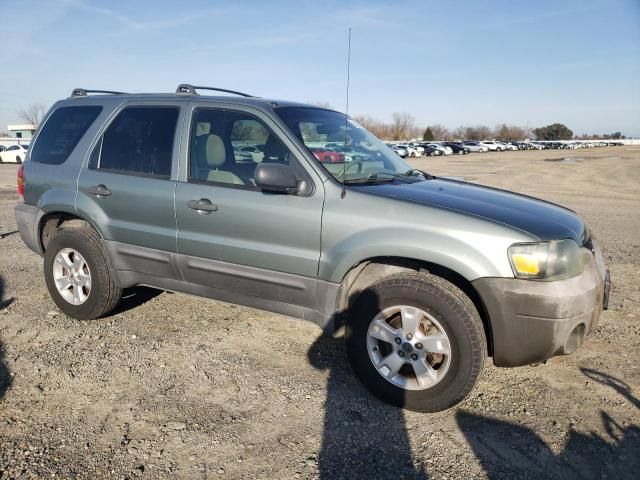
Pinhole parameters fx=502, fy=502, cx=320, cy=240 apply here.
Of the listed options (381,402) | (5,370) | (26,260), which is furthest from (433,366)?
(26,260)

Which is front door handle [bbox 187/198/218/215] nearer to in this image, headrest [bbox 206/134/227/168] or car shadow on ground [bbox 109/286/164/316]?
headrest [bbox 206/134/227/168]

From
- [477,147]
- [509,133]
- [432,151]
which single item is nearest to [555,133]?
[509,133]

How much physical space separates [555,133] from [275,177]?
139358 millimetres

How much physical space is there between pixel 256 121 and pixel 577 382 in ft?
9.50

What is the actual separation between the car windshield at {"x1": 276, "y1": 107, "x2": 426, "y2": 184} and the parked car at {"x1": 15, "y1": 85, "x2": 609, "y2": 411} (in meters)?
0.02

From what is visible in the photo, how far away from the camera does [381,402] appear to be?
10.5 feet

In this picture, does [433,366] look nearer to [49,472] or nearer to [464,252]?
[464,252]

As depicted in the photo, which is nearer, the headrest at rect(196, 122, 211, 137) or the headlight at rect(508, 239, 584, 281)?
the headlight at rect(508, 239, 584, 281)

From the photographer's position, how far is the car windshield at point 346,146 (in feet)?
11.6

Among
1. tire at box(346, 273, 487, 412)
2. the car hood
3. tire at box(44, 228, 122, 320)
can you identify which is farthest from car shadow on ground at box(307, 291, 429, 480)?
tire at box(44, 228, 122, 320)

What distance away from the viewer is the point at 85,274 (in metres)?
4.36

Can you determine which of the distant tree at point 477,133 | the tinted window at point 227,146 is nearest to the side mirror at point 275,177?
the tinted window at point 227,146

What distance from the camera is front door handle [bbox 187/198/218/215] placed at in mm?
3611

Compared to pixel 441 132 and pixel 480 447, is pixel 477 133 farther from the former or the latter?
pixel 480 447
